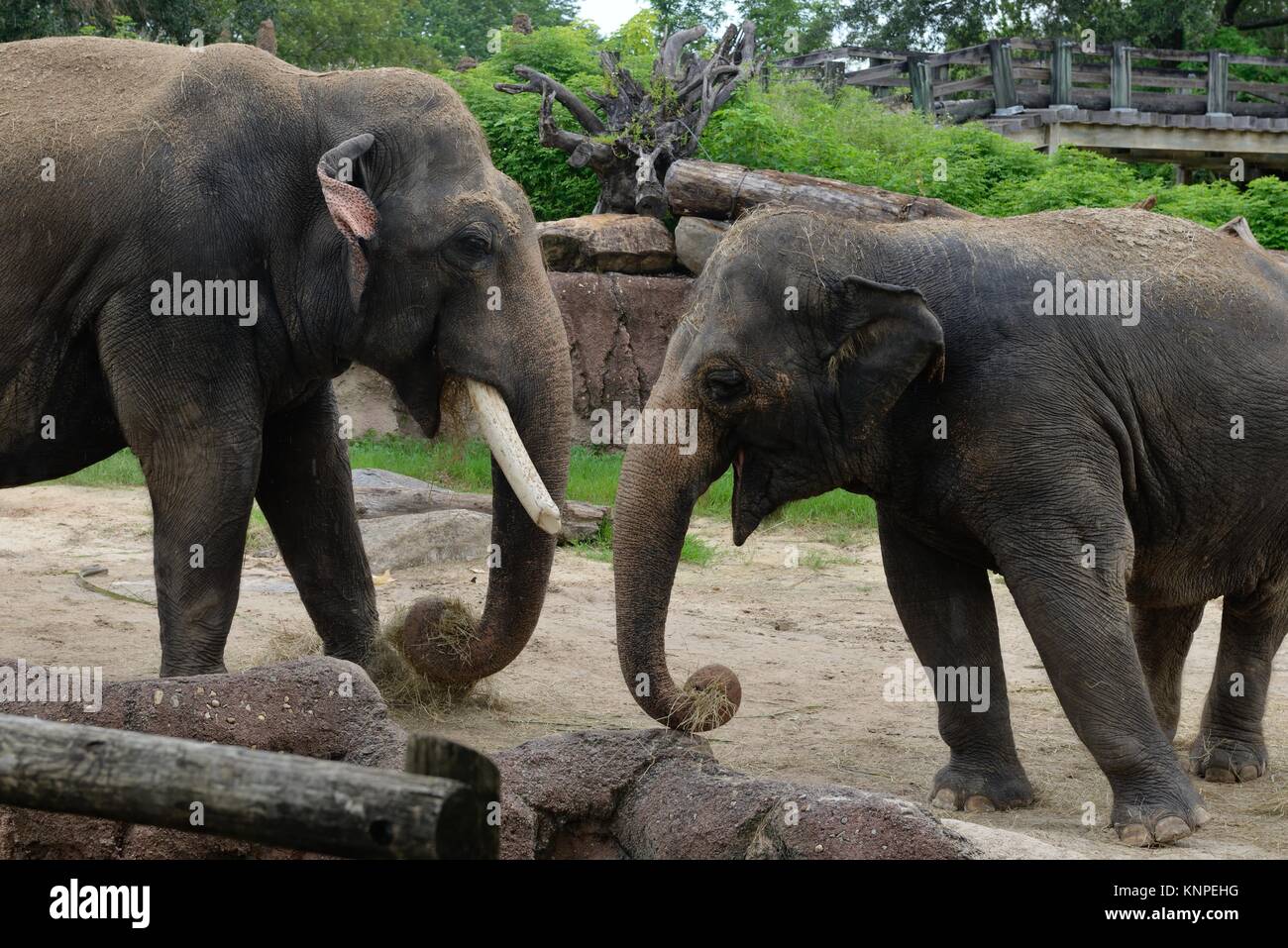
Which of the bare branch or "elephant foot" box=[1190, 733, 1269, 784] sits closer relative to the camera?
"elephant foot" box=[1190, 733, 1269, 784]

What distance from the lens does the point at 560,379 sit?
6.61 meters

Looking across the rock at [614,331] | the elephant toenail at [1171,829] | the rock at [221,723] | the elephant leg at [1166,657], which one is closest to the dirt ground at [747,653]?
the elephant toenail at [1171,829]

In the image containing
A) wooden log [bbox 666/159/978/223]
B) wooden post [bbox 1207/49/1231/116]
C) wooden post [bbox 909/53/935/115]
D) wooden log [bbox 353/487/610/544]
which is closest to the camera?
wooden log [bbox 353/487/610/544]

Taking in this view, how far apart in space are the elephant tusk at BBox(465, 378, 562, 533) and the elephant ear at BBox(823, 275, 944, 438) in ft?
4.03

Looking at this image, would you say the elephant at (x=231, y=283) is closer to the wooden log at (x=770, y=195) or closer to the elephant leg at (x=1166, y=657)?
the elephant leg at (x=1166, y=657)

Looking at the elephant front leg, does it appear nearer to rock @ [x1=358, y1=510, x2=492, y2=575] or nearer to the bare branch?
rock @ [x1=358, y1=510, x2=492, y2=575]

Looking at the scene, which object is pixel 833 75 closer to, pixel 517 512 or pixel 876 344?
pixel 517 512

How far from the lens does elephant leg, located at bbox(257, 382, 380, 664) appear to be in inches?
292

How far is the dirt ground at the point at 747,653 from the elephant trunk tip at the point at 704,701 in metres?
1.07

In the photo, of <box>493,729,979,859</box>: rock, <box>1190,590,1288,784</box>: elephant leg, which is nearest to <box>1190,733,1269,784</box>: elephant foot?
<box>1190,590,1288,784</box>: elephant leg

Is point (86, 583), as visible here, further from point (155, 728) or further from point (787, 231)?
point (787, 231)

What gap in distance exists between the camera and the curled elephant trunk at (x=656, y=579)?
18.5ft

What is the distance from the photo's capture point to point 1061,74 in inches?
986
